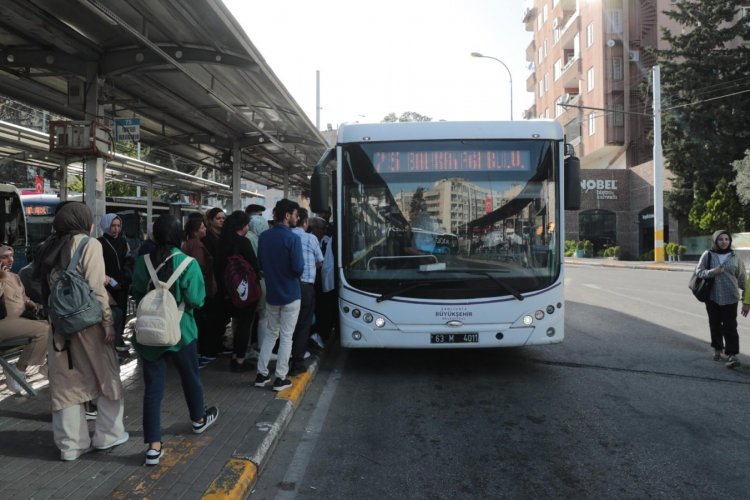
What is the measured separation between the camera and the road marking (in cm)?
384

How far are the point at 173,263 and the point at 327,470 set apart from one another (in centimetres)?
174

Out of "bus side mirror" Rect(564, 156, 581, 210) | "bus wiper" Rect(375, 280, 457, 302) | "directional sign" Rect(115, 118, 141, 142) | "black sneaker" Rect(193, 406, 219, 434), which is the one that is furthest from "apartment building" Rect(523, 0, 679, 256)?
"black sneaker" Rect(193, 406, 219, 434)

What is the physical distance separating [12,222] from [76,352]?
11194 millimetres

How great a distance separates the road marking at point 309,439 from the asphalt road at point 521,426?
14 millimetres

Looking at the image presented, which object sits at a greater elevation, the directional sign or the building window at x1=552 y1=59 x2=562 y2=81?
the building window at x1=552 y1=59 x2=562 y2=81

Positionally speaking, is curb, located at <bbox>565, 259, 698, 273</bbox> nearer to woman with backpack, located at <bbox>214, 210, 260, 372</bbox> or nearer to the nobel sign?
the nobel sign

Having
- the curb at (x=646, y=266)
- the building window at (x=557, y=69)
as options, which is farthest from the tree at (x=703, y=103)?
the building window at (x=557, y=69)

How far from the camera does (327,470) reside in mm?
3996

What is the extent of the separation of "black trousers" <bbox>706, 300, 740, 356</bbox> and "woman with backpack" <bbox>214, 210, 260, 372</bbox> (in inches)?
213

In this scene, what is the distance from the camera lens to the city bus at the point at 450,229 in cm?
626

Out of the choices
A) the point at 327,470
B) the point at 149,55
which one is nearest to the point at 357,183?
the point at 327,470

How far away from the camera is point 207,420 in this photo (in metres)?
4.47

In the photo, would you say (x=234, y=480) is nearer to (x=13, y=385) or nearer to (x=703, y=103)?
(x=13, y=385)

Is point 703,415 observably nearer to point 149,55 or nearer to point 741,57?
point 149,55
